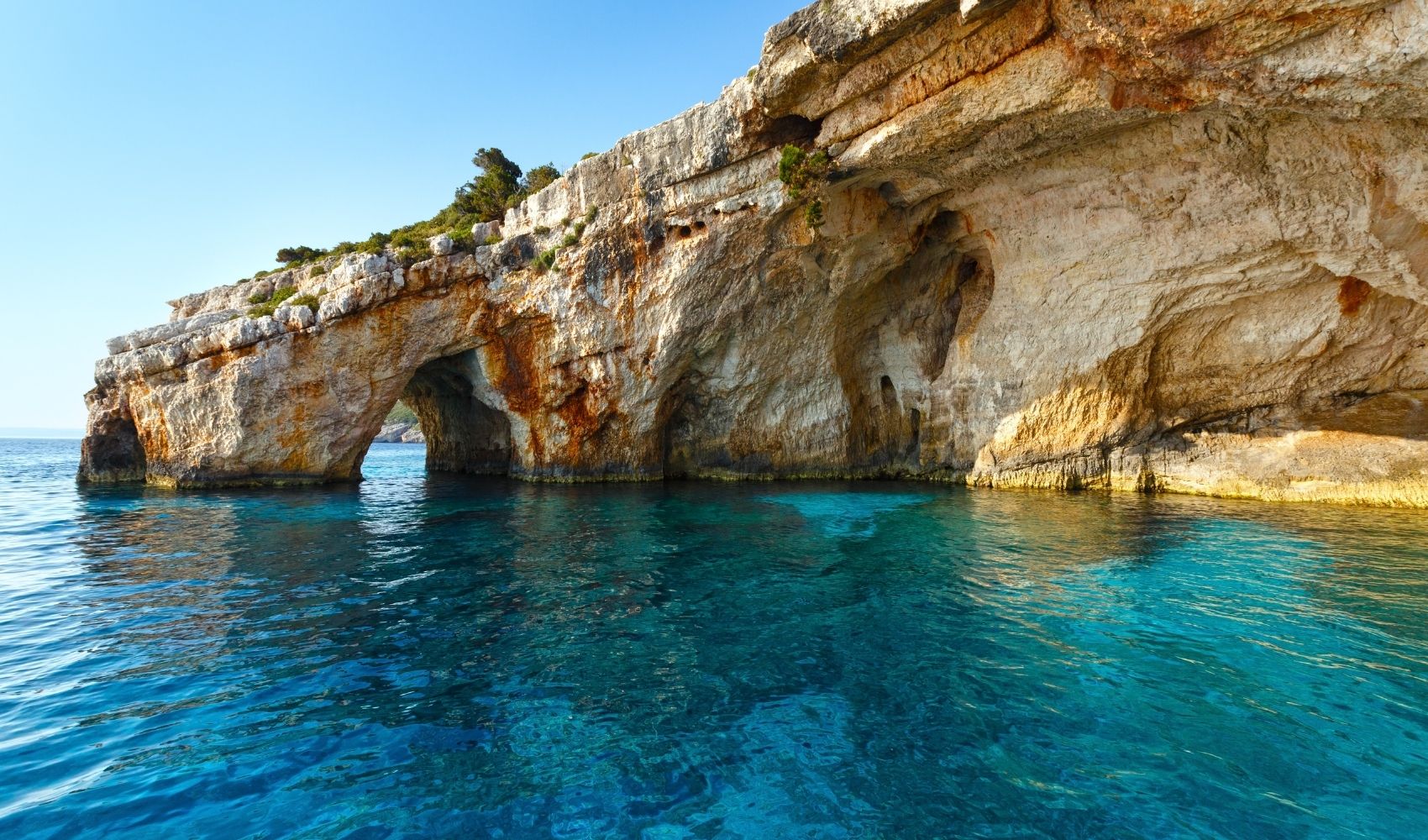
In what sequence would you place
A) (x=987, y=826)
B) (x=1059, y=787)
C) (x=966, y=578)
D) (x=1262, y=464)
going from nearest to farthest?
(x=987, y=826) < (x=1059, y=787) < (x=966, y=578) < (x=1262, y=464)

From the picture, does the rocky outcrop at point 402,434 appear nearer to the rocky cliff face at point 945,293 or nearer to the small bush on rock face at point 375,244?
the rocky cliff face at point 945,293

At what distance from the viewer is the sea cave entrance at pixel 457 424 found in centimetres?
3112

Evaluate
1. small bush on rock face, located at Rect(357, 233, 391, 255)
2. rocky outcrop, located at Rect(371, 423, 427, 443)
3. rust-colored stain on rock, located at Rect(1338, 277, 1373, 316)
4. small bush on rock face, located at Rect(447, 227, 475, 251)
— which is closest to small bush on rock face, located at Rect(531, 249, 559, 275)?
small bush on rock face, located at Rect(447, 227, 475, 251)

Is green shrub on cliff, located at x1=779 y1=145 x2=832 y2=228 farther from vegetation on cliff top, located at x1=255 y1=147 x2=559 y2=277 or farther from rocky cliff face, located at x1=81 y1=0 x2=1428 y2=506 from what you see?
vegetation on cliff top, located at x1=255 y1=147 x2=559 y2=277

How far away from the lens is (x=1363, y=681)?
5.88 m

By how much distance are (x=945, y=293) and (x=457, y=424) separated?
81.0 ft

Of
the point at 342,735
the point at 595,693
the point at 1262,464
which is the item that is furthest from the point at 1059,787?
the point at 1262,464

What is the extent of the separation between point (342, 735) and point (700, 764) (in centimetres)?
289

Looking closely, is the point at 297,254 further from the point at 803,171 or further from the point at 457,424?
the point at 803,171

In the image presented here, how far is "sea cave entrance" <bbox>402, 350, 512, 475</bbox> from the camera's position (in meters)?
31.1

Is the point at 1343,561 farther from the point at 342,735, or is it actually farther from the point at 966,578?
the point at 342,735

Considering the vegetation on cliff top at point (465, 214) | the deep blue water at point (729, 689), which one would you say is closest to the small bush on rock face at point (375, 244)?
the vegetation on cliff top at point (465, 214)

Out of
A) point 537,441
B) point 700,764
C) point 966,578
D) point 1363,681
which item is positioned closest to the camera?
point 700,764

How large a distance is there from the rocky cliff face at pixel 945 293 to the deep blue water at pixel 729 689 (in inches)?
226
